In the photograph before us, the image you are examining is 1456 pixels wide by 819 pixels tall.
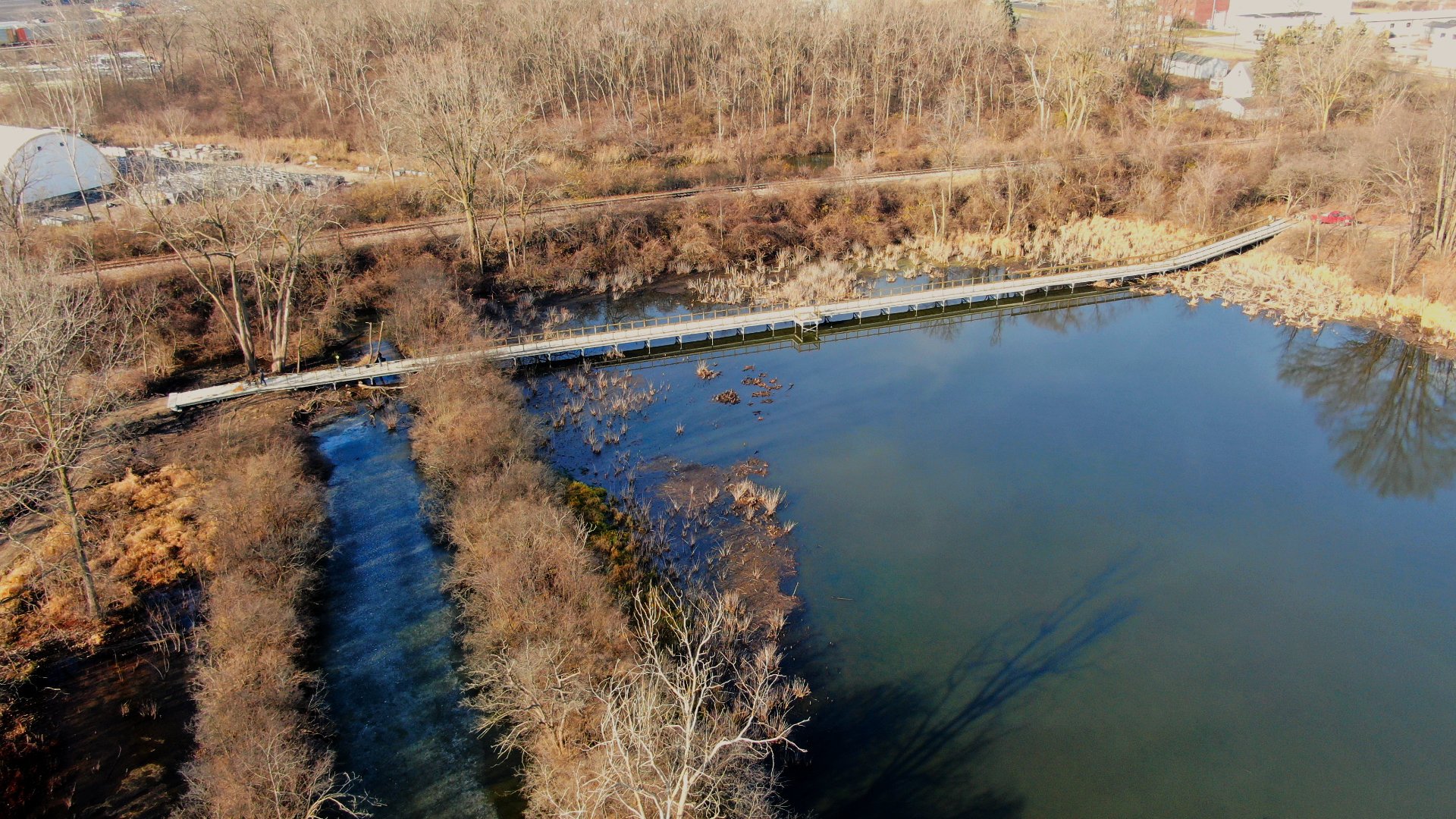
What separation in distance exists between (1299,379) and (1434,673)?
59.0 ft

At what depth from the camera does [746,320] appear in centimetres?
3912

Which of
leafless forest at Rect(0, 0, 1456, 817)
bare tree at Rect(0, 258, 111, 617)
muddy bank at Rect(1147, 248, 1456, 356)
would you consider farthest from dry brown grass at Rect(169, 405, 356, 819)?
muddy bank at Rect(1147, 248, 1456, 356)

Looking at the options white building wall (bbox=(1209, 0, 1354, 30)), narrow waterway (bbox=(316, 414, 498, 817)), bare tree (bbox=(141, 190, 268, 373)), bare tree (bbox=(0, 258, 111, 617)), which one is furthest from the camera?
white building wall (bbox=(1209, 0, 1354, 30))

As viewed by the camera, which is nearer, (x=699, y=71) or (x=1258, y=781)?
(x=1258, y=781)

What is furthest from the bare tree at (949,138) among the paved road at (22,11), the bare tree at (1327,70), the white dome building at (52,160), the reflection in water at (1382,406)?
the paved road at (22,11)

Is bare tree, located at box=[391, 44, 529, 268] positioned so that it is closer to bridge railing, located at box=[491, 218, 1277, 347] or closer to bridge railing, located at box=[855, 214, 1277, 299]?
bridge railing, located at box=[491, 218, 1277, 347]

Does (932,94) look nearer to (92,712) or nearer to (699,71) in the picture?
(699,71)

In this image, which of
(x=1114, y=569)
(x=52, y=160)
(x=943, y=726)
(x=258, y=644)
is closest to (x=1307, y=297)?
(x=1114, y=569)

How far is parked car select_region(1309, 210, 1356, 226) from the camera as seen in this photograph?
46.0 metres

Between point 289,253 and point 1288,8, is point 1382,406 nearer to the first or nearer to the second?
point 289,253

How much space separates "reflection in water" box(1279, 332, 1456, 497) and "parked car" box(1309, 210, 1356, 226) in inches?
438

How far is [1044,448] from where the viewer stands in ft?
95.3

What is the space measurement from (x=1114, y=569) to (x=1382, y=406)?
18870 millimetres

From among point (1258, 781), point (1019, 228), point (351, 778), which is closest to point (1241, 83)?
point (1019, 228)
